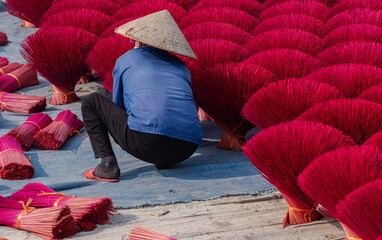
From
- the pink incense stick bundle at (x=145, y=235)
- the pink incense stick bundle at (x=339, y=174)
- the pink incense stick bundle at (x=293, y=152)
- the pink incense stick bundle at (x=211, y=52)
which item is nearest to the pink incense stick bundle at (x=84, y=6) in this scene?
the pink incense stick bundle at (x=211, y=52)

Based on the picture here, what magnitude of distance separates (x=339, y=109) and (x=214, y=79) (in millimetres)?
682

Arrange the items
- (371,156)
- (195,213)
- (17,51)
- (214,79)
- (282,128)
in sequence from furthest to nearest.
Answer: (17,51), (214,79), (195,213), (282,128), (371,156)

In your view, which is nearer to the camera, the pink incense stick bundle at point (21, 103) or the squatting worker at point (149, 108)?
the squatting worker at point (149, 108)

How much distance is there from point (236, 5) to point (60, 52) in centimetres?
131

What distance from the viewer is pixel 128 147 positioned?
2385 mm

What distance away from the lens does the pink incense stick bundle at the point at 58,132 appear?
2682 mm

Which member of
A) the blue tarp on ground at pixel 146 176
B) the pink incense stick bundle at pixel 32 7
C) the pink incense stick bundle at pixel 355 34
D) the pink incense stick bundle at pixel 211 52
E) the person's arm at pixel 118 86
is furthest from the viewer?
the pink incense stick bundle at pixel 32 7

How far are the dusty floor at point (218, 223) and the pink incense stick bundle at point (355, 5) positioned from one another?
2168 mm

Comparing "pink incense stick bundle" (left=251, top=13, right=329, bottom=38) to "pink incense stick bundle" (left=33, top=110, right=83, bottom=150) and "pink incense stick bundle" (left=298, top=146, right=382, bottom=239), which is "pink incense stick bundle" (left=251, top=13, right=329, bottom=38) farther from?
"pink incense stick bundle" (left=298, top=146, right=382, bottom=239)

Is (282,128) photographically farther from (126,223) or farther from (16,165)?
(16,165)

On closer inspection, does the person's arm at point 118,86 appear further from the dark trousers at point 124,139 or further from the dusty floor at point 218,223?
the dusty floor at point 218,223

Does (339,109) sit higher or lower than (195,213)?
higher

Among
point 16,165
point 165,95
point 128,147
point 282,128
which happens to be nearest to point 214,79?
point 165,95

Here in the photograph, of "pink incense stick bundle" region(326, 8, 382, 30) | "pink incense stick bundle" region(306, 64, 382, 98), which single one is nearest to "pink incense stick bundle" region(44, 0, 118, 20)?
"pink incense stick bundle" region(326, 8, 382, 30)
